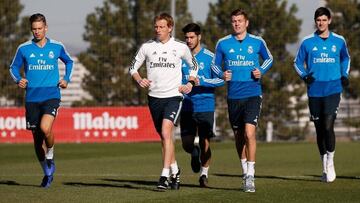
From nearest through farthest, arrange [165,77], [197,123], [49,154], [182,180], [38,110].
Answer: [165,77] → [38,110] → [49,154] → [197,123] → [182,180]

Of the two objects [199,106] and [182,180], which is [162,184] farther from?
[182,180]

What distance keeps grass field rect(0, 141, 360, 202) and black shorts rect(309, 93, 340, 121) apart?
0.90 m

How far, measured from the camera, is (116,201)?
11.3m

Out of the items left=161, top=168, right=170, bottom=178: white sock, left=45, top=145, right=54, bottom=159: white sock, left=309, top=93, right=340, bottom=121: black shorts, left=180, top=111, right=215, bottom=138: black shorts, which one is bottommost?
left=161, top=168, right=170, bottom=178: white sock

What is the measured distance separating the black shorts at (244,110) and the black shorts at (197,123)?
1.25m

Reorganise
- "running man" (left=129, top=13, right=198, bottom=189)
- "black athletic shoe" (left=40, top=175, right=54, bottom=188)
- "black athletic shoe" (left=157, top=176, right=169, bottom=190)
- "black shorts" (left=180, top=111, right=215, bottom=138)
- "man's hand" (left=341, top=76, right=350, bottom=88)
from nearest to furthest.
A: "black athletic shoe" (left=157, top=176, right=169, bottom=190) < "running man" (left=129, top=13, right=198, bottom=189) < "black athletic shoe" (left=40, top=175, right=54, bottom=188) < "man's hand" (left=341, top=76, right=350, bottom=88) < "black shorts" (left=180, top=111, right=215, bottom=138)

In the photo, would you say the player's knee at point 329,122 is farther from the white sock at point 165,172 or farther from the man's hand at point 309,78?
the white sock at point 165,172

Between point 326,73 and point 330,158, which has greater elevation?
point 326,73

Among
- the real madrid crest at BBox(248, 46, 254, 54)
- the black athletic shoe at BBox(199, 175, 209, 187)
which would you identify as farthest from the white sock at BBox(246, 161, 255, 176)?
the real madrid crest at BBox(248, 46, 254, 54)

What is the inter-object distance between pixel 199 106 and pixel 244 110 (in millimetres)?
1510

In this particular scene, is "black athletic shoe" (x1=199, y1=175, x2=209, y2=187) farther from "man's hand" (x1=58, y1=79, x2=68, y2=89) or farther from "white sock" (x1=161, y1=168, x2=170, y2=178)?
"man's hand" (x1=58, y1=79, x2=68, y2=89)

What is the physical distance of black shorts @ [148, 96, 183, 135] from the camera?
1286 cm

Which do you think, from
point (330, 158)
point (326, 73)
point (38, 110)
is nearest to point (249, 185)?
point (330, 158)

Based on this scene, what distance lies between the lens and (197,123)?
1463 cm
